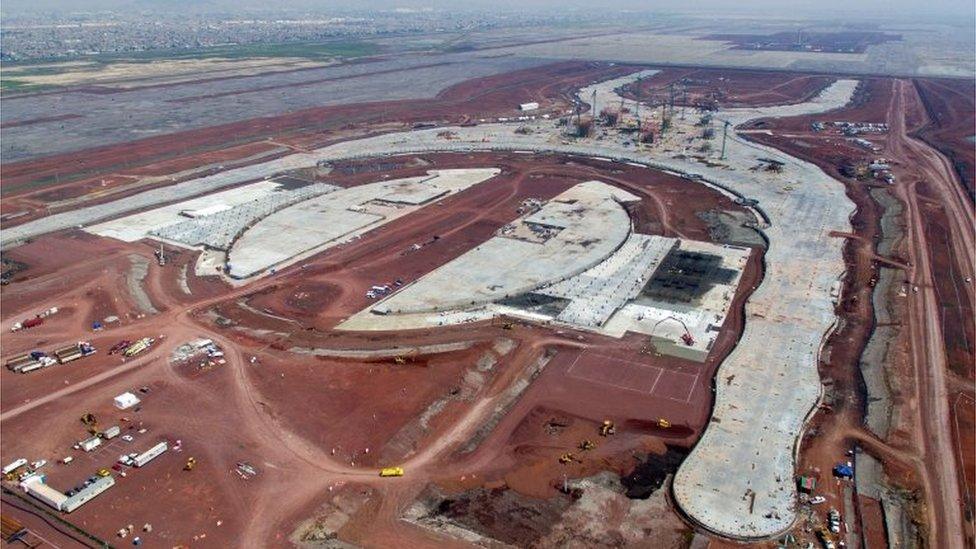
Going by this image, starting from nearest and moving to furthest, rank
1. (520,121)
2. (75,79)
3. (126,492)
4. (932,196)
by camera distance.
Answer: (126,492) < (932,196) < (520,121) < (75,79)

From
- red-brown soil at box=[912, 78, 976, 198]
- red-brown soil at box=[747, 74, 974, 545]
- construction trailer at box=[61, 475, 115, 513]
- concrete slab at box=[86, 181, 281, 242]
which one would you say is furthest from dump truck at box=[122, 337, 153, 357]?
red-brown soil at box=[912, 78, 976, 198]

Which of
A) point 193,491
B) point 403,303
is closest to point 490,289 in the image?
point 403,303

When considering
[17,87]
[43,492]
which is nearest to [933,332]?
[43,492]

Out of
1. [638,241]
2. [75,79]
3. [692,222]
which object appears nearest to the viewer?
[638,241]

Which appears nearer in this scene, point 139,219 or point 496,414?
point 496,414

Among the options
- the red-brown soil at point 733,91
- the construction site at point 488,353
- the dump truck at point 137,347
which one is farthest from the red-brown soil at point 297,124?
the dump truck at point 137,347

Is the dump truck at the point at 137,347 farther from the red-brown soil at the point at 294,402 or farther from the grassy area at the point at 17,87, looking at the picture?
the grassy area at the point at 17,87

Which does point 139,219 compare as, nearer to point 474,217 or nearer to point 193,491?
point 474,217
